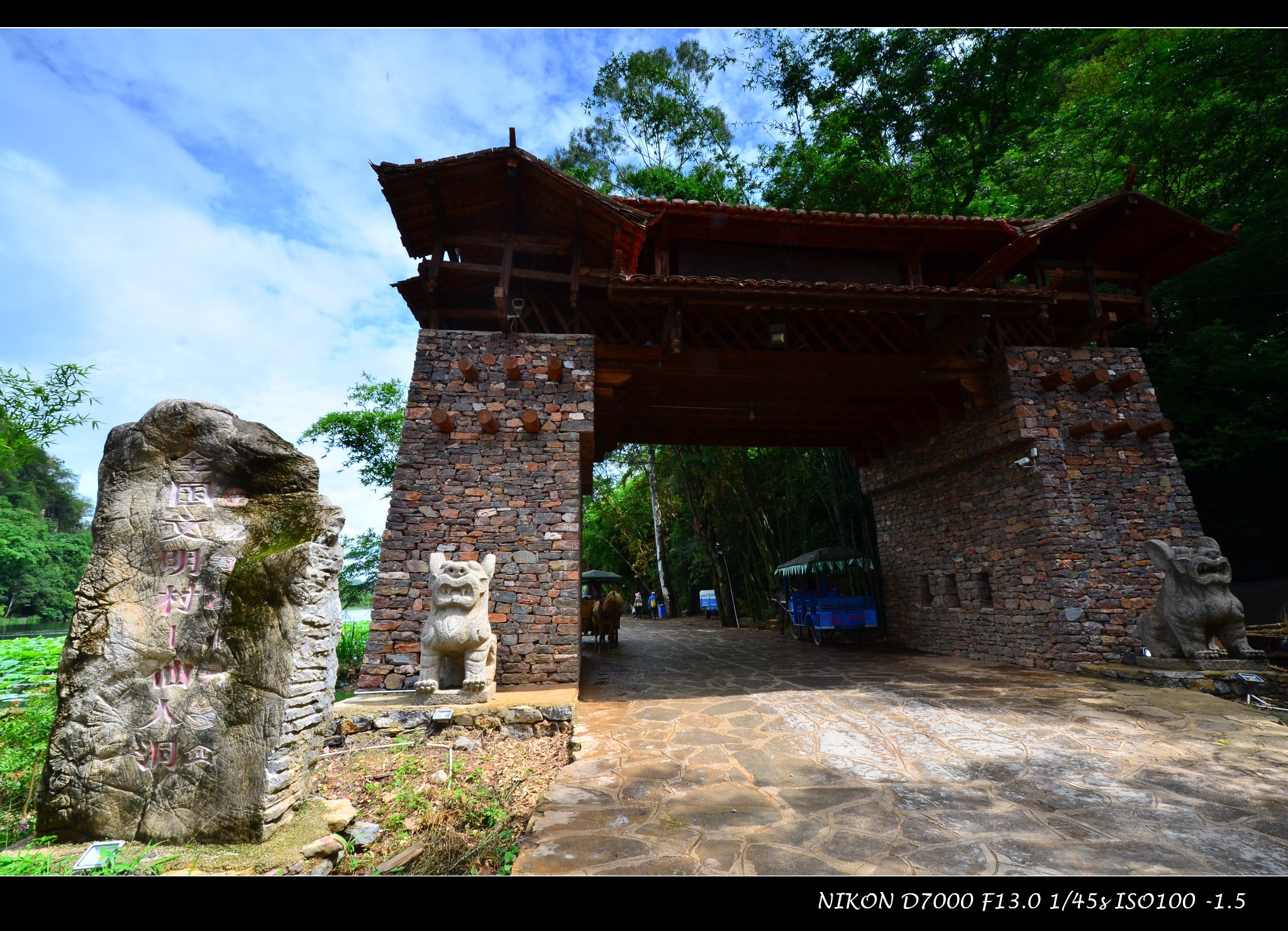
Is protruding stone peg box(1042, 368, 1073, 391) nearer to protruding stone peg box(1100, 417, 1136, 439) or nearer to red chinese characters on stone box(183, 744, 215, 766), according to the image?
protruding stone peg box(1100, 417, 1136, 439)

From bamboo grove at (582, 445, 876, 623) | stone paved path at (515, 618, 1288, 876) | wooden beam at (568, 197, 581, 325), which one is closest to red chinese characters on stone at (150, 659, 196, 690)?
stone paved path at (515, 618, 1288, 876)

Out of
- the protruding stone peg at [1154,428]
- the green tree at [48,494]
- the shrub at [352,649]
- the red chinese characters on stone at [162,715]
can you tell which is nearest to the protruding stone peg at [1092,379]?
the protruding stone peg at [1154,428]

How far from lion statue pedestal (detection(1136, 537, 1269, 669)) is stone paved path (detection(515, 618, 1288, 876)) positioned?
0.67 metres

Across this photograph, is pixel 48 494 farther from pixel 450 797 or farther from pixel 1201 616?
pixel 1201 616

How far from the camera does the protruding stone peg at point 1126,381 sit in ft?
23.3

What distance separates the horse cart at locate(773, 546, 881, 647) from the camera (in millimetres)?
9812

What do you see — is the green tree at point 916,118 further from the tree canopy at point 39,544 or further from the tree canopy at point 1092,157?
the tree canopy at point 39,544

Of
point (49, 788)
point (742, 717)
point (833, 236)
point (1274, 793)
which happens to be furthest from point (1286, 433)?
point (49, 788)

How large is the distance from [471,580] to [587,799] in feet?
7.37

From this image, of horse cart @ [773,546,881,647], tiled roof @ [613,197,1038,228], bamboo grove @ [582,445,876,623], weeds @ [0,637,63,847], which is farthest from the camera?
bamboo grove @ [582,445,876,623]

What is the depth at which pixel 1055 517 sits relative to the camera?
22.3 ft

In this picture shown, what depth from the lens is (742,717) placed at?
15.6ft

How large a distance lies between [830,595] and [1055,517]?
4.39 metres

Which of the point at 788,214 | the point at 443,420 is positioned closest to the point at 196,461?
the point at 443,420
